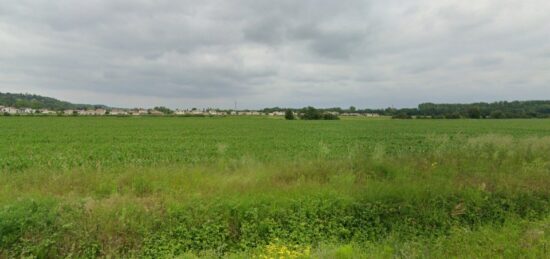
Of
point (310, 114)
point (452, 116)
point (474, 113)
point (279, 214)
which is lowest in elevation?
point (279, 214)

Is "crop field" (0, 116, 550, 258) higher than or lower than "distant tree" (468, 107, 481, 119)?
lower

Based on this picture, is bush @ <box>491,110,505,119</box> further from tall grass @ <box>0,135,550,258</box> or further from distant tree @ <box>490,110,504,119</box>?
tall grass @ <box>0,135,550,258</box>

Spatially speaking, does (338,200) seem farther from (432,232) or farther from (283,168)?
(283,168)

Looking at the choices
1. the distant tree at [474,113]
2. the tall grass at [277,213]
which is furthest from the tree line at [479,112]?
the tall grass at [277,213]

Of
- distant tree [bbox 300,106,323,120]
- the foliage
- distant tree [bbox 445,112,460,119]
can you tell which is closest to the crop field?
the foliage

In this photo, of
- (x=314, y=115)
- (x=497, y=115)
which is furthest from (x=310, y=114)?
(x=497, y=115)

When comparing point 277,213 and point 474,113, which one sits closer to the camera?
point 277,213

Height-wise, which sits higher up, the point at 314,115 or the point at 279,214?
the point at 314,115

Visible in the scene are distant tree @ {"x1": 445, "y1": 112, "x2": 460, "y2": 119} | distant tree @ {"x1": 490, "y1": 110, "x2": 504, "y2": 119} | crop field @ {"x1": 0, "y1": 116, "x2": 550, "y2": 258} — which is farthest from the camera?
distant tree @ {"x1": 445, "y1": 112, "x2": 460, "y2": 119}

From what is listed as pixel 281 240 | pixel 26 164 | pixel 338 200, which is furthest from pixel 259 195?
pixel 26 164

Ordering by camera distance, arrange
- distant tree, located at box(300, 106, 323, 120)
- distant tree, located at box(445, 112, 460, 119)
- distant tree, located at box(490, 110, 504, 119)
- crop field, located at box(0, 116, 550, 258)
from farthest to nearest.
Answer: distant tree, located at box(445, 112, 460, 119) → distant tree, located at box(490, 110, 504, 119) → distant tree, located at box(300, 106, 323, 120) → crop field, located at box(0, 116, 550, 258)

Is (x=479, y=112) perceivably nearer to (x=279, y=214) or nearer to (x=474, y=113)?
(x=474, y=113)

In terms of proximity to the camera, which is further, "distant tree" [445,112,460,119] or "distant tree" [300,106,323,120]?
"distant tree" [445,112,460,119]

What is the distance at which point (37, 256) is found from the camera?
4359 millimetres
